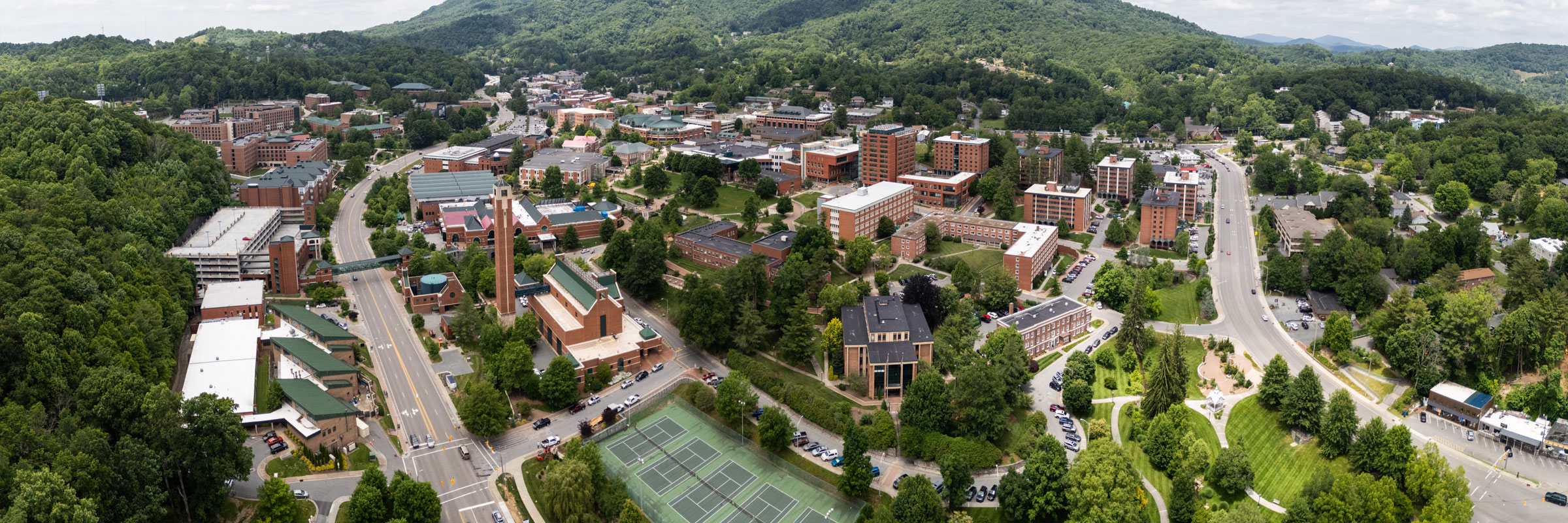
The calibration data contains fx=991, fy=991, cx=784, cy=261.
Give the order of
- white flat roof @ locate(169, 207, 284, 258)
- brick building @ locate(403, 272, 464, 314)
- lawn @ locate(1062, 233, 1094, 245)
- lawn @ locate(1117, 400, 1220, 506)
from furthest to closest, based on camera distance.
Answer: lawn @ locate(1062, 233, 1094, 245) < white flat roof @ locate(169, 207, 284, 258) < brick building @ locate(403, 272, 464, 314) < lawn @ locate(1117, 400, 1220, 506)

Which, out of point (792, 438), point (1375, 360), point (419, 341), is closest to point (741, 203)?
point (419, 341)

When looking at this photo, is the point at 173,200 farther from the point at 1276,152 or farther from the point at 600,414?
the point at 1276,152

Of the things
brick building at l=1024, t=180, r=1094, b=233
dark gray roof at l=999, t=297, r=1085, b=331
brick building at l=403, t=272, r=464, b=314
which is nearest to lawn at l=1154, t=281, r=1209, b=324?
dark gray roof at l=999, t=297, r=1085, b=331

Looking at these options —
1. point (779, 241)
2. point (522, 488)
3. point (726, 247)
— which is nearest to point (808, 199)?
point (779, 241)

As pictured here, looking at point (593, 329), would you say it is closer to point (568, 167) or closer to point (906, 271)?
point (906, 271)

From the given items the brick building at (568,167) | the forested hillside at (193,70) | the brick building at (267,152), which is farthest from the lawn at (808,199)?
the forested hillside at (193,70)

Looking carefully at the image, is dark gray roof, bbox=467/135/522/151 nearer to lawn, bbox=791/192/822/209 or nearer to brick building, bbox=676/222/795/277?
lawn, bbox=791/192/822/209

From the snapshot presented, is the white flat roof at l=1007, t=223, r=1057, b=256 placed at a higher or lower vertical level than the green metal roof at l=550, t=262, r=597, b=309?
higher
